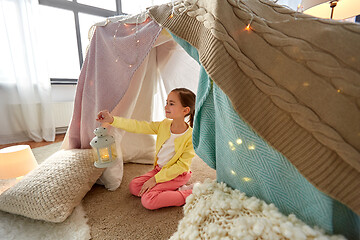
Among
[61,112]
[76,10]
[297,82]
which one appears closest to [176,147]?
[297,82]

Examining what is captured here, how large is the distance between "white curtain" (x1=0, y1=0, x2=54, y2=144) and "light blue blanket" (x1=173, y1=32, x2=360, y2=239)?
2.25m

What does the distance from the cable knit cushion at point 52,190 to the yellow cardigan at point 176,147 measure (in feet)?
1.07

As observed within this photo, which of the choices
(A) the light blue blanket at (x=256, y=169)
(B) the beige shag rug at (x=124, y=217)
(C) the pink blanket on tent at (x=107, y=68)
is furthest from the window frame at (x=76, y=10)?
(A) the light blue blanket at (x=256, y=169)

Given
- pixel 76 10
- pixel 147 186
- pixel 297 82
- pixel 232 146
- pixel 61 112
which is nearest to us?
pixel 297 82

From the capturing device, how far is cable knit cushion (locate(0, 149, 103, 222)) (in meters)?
0.83

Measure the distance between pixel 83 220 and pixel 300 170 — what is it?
3.20ft

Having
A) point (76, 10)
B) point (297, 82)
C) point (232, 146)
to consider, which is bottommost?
point (232, 146)

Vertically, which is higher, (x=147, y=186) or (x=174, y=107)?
(x=174, y=107)

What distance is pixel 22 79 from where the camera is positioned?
2004mm

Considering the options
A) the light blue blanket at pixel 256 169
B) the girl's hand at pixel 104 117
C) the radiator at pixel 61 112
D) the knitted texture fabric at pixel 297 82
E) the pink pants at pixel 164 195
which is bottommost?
the radiator at pixel 61 112

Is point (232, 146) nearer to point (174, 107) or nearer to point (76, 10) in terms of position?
point (174, 107)

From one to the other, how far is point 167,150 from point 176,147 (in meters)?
0.08

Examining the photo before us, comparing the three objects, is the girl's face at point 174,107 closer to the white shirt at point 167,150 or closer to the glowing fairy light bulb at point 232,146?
the white shirt at point 167,150

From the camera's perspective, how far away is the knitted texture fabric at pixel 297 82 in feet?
1.08
